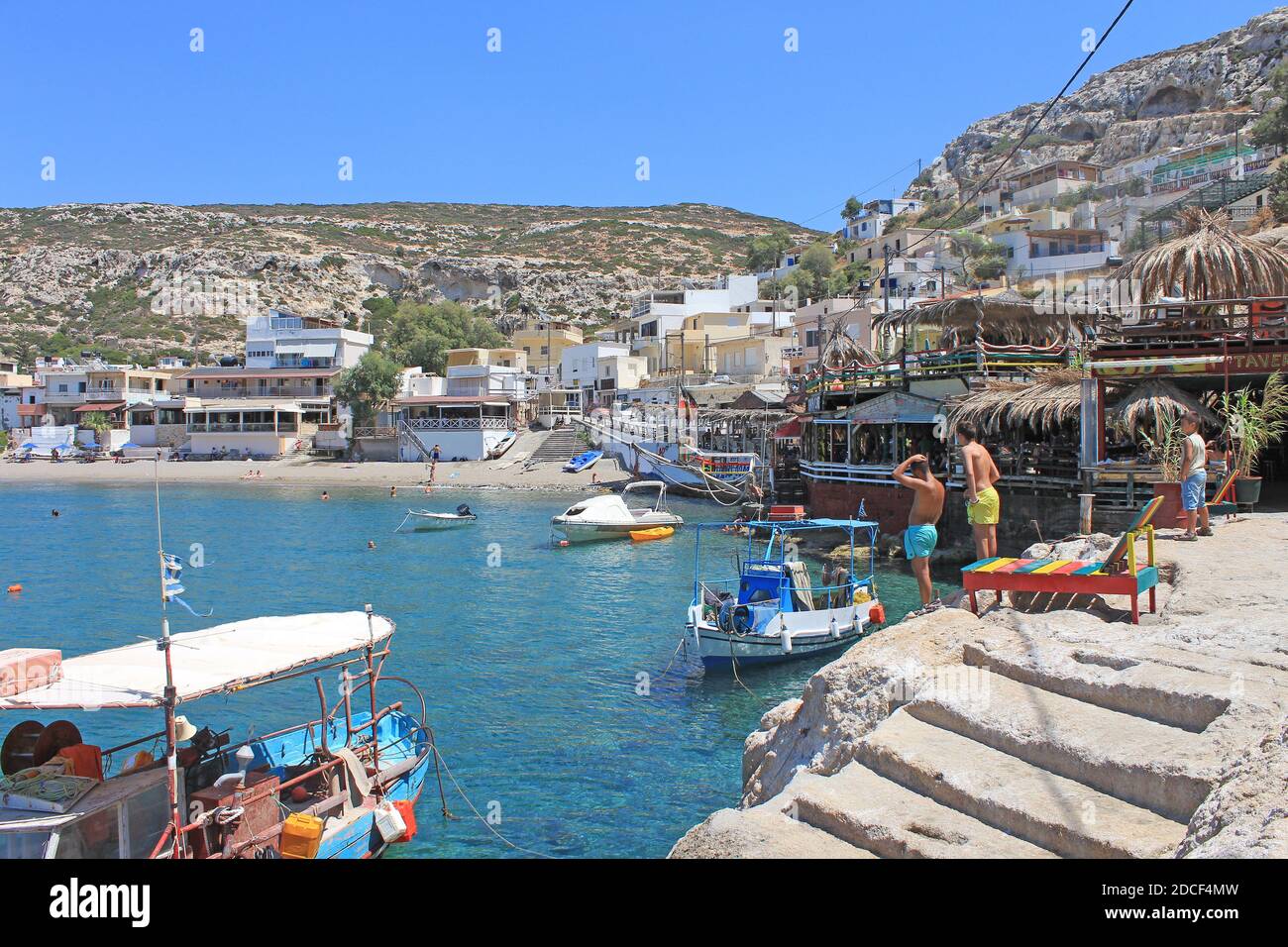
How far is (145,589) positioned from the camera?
27906 millimetres

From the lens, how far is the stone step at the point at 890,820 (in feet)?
17.1

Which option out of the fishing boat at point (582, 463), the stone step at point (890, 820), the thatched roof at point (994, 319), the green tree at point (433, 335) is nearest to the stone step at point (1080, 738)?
the stone step at point (890, 820)

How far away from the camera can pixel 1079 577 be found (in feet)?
27.9

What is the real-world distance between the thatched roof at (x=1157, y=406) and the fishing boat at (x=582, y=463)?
42037 mm

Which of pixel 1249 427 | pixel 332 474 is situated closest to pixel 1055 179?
pixel 332 474

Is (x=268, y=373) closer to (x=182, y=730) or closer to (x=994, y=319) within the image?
(x=994, y=319)

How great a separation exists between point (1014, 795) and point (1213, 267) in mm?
22389

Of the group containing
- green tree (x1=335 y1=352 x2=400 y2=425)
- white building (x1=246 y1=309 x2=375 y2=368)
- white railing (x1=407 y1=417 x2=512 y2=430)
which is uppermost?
white building (x1=246 y1=309 x2=375 y2=368)

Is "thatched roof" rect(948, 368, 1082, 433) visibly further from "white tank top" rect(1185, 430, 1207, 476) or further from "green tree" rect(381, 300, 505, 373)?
"green tree" rect(381, 300, 505, 373)

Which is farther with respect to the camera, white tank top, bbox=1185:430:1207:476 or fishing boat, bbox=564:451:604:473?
fishing boat, bbox=564:451:604:473

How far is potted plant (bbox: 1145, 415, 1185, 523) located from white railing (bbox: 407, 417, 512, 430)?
53664mm

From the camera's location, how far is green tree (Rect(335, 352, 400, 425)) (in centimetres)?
7125

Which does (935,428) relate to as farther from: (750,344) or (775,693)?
(750,344)

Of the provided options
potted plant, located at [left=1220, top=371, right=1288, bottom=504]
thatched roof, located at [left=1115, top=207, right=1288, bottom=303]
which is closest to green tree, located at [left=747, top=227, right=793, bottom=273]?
thatched roof, located at [left=1115, top=207, right=1288, bottom=303]
